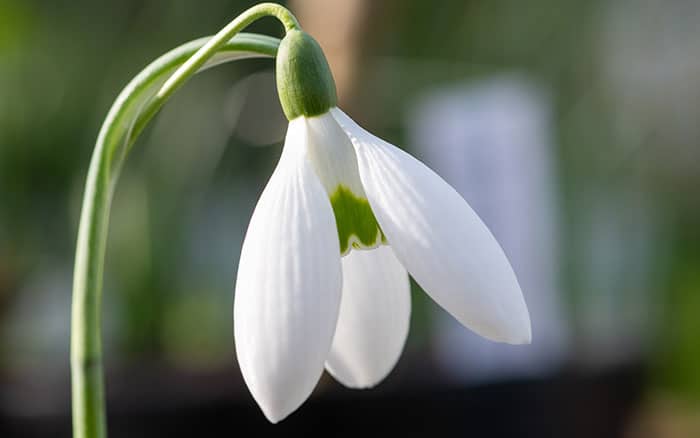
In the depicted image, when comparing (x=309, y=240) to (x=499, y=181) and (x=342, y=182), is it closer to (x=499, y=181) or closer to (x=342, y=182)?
(x=342, y=182)

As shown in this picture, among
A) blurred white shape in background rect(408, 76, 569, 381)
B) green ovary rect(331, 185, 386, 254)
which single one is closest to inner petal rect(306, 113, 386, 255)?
green ovary rect(331, 185, 386, 254)

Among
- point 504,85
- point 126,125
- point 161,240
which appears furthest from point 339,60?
point 126,125

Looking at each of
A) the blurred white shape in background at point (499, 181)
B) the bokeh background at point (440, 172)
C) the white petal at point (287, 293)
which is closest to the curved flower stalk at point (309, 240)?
the white petal at point (287, 293)

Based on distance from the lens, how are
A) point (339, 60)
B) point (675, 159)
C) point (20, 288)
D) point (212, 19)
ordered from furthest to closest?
point (675, 159)
point (212, 19)
point (20, 288)
point (339, 60)

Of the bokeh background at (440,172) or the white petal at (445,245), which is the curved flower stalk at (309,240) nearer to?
the white petal at (445,245)

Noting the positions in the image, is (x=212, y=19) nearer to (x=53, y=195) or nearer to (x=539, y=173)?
(x=53, y=195)

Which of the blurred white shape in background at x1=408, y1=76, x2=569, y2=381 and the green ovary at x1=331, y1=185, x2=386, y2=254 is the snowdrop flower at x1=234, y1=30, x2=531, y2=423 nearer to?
the green ovary at x1=331, y1=185, x2=386, y2=254

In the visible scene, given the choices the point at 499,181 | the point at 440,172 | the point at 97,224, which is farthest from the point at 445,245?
the point at 440,172

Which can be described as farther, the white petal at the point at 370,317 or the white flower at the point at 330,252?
the white petal at the point at 370,317
